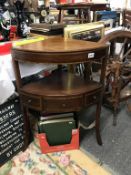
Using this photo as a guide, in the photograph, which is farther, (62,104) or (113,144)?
(113,144)

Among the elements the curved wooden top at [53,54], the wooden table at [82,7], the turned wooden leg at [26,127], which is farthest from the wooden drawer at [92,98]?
the wooden table at [82,7]

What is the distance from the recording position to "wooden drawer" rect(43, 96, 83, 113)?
1116mm

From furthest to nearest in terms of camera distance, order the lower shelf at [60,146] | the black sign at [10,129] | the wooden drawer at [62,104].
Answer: the lower shelf at [60,146], the black sign at [10,129], the wooden drawer at [62,104]

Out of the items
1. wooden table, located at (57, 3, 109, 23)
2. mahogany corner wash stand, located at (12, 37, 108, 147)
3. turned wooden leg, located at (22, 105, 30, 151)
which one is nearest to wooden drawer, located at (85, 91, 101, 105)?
mahogany corner wash stand, located at (12, 37, 108, 147)

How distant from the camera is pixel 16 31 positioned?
1474 millimetres

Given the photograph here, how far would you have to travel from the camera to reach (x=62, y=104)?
1126mm

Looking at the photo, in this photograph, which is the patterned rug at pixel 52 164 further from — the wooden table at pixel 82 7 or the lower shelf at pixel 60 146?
the wooden table at pixel 82 7

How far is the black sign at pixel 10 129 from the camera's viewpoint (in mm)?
1217

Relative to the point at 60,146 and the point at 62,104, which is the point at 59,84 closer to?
the point at 62,104

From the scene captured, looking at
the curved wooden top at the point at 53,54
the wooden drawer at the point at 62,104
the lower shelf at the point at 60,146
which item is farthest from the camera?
the lower shelf at the point at 60,146

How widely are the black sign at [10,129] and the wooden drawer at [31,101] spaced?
0.10 m

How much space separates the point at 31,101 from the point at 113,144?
2.36 feet

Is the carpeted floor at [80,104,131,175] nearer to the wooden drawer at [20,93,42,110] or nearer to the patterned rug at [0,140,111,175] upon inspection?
the patterned rug at [0,140,111,175]

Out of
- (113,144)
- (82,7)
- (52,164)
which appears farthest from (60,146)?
(82,7)
